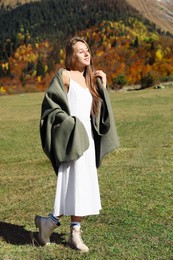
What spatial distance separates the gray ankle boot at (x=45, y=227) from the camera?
17.7 feet

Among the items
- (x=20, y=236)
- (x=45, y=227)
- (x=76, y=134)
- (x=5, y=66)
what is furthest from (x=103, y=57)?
(x=76, y=134)

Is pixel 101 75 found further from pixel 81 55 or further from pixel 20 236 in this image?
pixel 20 236

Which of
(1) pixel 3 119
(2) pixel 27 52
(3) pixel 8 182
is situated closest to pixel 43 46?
(2) pixel 27 52

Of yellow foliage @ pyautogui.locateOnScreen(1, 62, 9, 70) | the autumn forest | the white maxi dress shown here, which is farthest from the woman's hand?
yellow foliage @ pyautogui.locateOnScreen(1, 62, 9, 70)

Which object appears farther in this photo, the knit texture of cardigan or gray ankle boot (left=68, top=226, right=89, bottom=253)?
gray ankle boot (left=68, top=226, right=89, bottom=253)

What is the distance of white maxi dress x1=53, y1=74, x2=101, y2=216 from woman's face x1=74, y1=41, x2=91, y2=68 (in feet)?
0.92

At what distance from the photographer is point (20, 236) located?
20.0 feet

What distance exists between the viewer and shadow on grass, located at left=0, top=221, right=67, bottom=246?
5.76 m

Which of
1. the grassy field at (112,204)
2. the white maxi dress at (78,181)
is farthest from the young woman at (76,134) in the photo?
the grassy field at (112,204)

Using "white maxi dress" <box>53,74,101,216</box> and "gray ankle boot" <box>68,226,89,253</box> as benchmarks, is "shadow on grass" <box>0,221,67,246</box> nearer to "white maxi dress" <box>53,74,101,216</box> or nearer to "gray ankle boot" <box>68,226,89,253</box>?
"gray ankle boot" <box>68,226,89,253</box>

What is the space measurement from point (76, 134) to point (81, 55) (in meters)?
1.06

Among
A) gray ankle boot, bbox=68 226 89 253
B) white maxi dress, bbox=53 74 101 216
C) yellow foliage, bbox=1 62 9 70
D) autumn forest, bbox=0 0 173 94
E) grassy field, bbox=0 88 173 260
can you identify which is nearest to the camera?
white maxi dress, bbox=53 74 101 216

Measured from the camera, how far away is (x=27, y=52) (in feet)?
629

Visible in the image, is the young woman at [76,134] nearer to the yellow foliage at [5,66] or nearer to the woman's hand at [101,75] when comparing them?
the woman's hand at [101,75]
